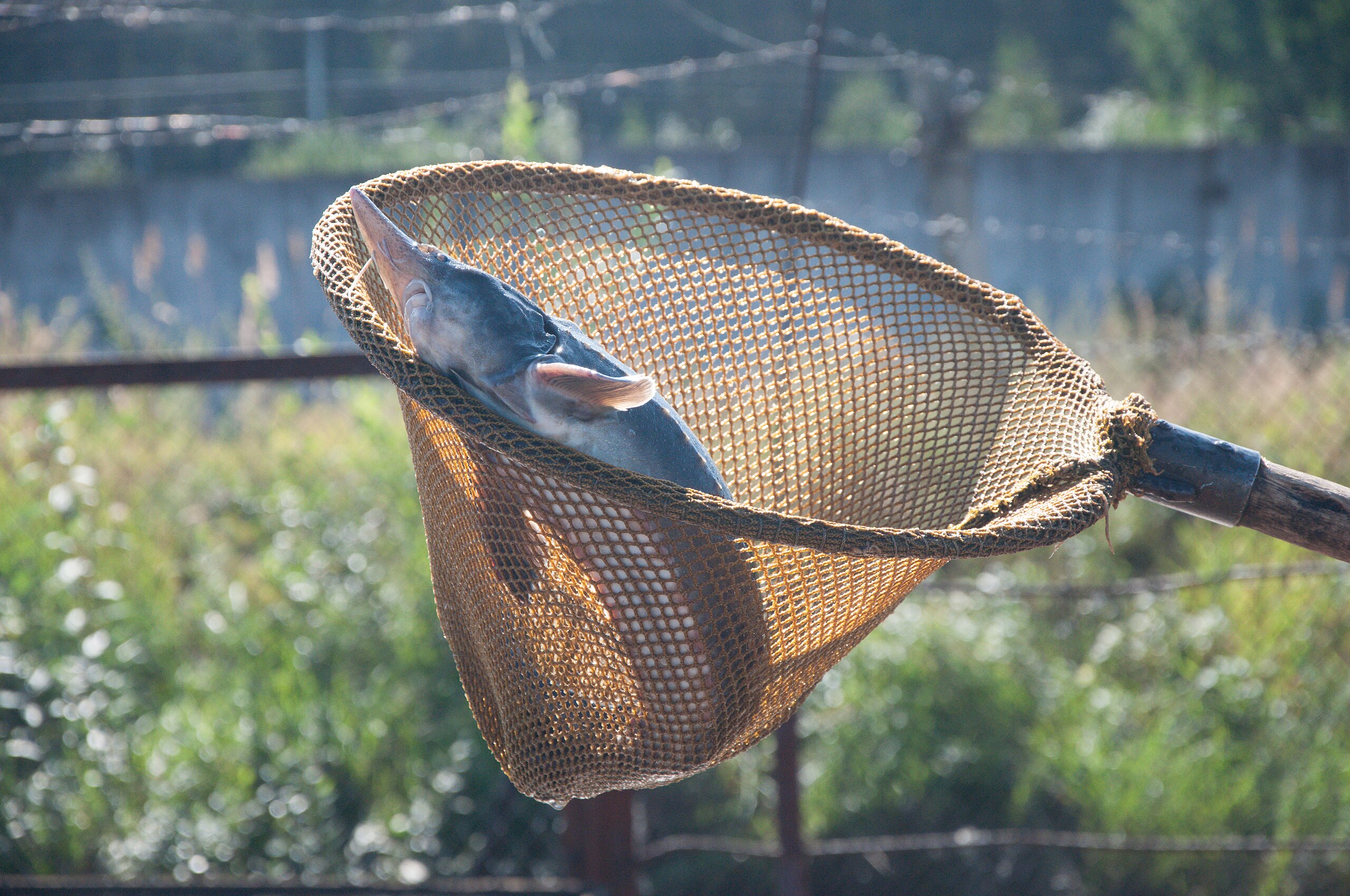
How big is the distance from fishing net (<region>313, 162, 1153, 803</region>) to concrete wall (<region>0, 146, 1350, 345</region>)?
6198 millimetres

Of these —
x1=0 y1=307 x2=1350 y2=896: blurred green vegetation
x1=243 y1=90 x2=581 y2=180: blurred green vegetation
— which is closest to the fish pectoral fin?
x1=0 y1=307 x2=1350 y2=896: blurred green vegetation

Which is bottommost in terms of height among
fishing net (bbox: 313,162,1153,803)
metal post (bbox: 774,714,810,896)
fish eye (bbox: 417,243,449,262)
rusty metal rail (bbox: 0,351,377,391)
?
metal post (bbox: 774,714,810,896)

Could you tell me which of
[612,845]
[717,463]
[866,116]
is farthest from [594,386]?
[866,116]

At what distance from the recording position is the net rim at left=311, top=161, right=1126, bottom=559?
1.09m

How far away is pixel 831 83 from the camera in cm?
1438

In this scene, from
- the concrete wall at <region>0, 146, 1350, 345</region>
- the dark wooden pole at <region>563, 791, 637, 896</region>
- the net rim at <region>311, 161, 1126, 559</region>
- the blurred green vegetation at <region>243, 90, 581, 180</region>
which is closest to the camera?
the net rim at <region>311, 161, 1126, 559</region>

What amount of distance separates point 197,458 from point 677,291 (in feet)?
12.5

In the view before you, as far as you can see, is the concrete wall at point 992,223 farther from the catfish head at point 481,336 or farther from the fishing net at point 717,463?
the catfish head at point 481,336

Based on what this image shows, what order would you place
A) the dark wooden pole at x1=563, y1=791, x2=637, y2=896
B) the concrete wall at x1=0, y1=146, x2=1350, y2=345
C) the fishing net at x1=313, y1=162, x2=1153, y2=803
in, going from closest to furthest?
the fishing net at x1=313, y1=162, x2=1153, y2=803, the dark wooden pole at x1=563, y1=791, x2=637, y2=896, the concrete wall at x1=0, y1=146, x2=1350, y2=345

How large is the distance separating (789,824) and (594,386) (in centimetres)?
168

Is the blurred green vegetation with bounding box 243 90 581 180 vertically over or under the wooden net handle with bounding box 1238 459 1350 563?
A: under

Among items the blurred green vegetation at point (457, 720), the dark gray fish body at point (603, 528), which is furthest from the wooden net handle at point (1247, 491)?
the blurred green vegetation at point (457, 720)

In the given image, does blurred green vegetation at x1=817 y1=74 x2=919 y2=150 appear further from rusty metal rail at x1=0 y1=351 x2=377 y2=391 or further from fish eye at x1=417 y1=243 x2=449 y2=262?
fish eye at x1=417 y1=243 x2=449 y2=262

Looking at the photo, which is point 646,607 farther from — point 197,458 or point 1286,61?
point 1286,61
